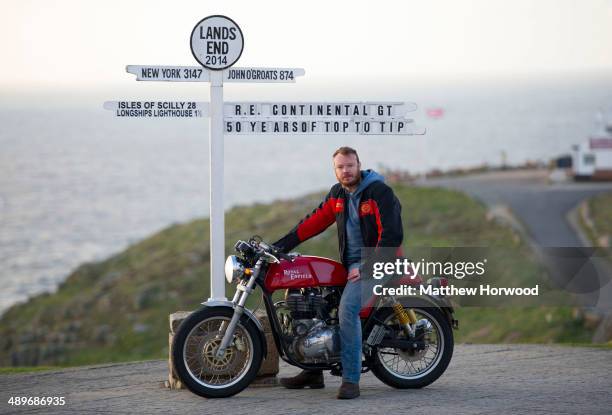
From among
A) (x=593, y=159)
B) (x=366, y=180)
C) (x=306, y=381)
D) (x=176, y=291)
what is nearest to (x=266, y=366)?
(x=306, y=381)

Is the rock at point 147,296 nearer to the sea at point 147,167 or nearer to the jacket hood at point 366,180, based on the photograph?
the sea at point 147,167

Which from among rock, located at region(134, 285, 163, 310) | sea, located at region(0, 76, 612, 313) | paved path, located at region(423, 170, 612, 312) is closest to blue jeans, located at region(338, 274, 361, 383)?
paved path, located at region(423, 170, 612, 312)

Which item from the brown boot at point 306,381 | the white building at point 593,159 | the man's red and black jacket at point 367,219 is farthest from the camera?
the white building at point 593,159

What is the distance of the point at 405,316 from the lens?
374 inches

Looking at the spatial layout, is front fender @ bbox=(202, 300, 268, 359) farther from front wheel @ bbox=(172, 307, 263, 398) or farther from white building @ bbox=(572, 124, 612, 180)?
white building @ bbox=(572, 124, 612, 180)

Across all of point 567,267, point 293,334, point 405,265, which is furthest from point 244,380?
point 567,267

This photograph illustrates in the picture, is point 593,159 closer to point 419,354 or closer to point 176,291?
point 176,291

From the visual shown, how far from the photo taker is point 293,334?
932cm

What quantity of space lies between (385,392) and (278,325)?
100 cm

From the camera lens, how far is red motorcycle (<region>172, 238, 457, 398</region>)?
9211 mm

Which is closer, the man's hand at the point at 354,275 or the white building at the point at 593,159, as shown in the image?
the man's hand at the point at 354,275

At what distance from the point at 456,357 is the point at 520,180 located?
161 feet

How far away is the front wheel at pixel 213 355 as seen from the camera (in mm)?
9164

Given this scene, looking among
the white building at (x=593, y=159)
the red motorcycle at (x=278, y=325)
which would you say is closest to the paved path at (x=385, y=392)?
the red motorcycle at (x=278, y=325)
